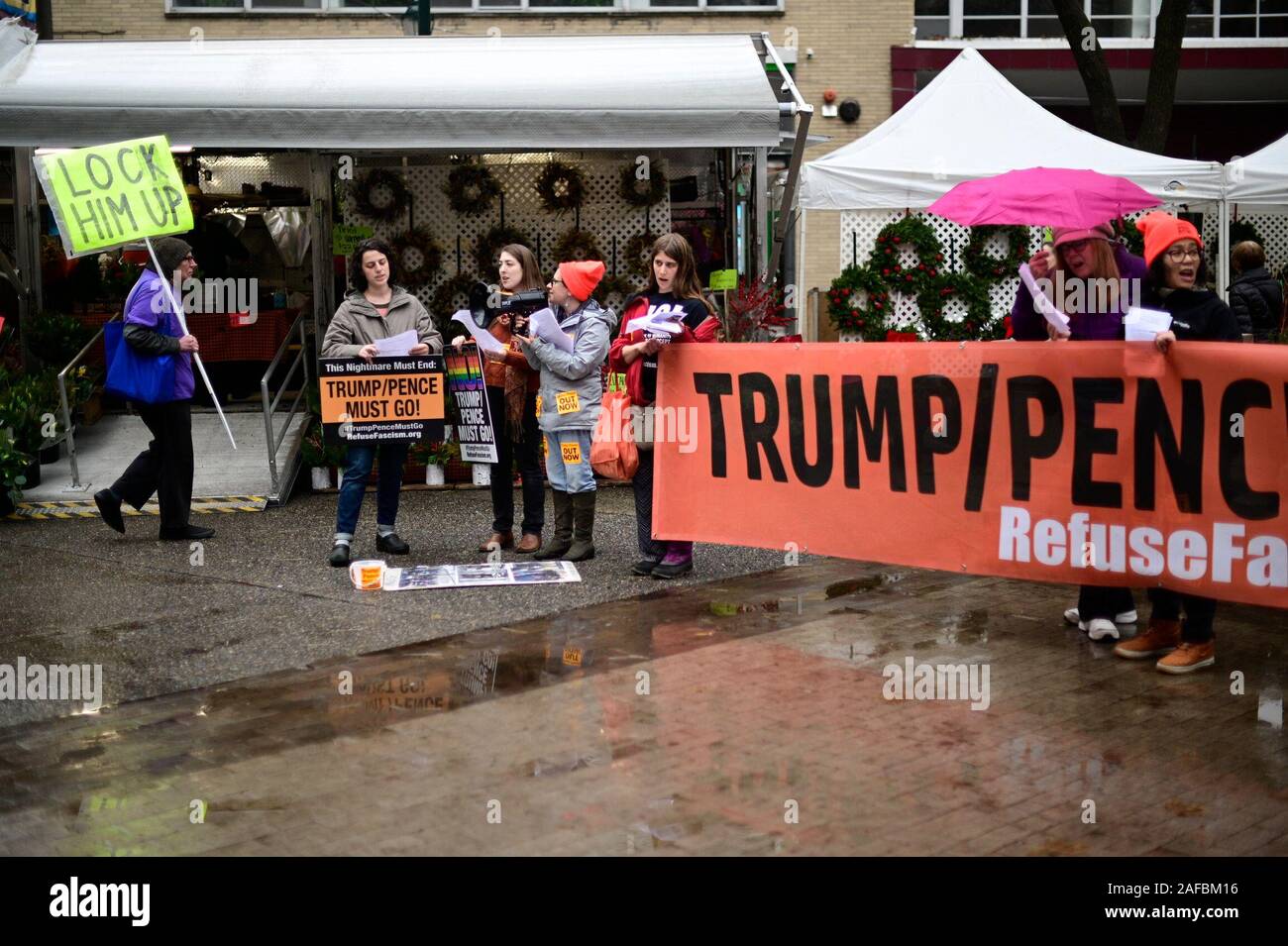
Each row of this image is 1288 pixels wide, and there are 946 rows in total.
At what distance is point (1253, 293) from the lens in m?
13.5

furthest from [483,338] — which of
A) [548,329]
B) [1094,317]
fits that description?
[1094,317]

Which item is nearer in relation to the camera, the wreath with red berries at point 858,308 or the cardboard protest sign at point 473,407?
the cardboard protest sign at point 473,407

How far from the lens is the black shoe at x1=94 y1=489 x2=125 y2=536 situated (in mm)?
10258

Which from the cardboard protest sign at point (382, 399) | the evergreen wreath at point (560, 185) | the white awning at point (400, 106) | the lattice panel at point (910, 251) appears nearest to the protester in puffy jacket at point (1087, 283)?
the cardboard protest sign at point (382, 399)

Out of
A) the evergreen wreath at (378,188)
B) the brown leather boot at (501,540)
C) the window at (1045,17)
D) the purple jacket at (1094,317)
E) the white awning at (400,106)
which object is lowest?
the brown leather boot at (501,540)

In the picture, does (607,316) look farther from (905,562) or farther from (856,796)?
(856,796)

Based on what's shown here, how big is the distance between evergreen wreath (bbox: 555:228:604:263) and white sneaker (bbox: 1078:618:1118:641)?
27.7 feet

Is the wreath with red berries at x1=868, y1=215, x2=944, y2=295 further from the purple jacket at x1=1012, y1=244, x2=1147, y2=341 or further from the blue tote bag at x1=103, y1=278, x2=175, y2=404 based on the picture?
the purple jacket at x1=1012, y1=244, x2=1147, y2=341

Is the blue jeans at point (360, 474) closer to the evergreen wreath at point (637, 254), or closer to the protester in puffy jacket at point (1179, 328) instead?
the protester in puffy jacket at point (1179, 328)

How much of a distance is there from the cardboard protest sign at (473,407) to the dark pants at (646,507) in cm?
113

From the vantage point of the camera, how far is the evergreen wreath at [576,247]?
14.8m

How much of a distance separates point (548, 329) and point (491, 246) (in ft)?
20.2

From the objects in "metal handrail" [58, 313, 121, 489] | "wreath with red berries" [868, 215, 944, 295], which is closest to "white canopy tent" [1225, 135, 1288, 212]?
"wreath with red berries" [868, 215, 944, 295]
